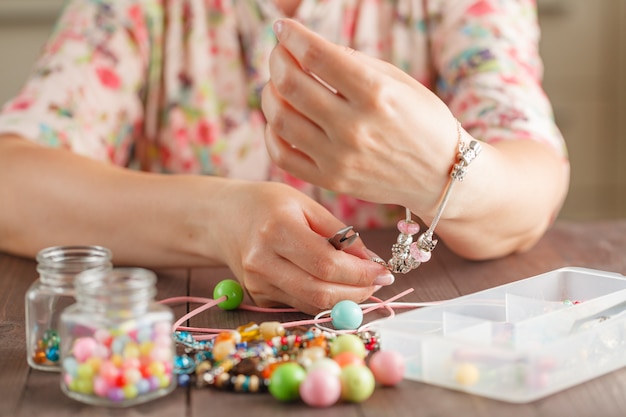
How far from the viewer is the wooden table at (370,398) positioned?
674mm

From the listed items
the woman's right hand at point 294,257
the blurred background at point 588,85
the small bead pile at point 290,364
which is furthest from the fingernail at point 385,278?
the blurred background at point 588,85

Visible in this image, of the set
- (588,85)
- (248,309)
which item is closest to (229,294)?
(248,309)

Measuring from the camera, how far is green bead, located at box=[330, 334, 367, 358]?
0.76 m

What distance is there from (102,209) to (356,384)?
1.81 ft

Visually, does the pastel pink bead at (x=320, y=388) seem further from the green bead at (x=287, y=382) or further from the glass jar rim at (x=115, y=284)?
the glass jar rim at (x=115, y=284)

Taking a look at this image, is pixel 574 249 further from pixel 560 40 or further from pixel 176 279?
pixel 560 40

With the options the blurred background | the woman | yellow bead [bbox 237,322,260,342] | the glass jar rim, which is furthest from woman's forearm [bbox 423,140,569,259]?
the blurred background

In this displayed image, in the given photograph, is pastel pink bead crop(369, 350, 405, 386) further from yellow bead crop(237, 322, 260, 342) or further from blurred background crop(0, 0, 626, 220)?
blurred background crop(0, 0, 626, 220)

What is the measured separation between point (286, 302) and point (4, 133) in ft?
1.82

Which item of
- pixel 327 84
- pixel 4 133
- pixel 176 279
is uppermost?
pixel 327 84

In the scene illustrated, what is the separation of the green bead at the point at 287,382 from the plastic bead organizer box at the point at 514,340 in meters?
0.10

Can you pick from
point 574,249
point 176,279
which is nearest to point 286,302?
point 176,279

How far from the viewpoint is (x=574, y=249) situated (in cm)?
123

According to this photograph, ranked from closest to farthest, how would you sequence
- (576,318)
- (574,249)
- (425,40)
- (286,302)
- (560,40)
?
1. (576,318)
2. (286,302)
3. (574,249)
4. (425,40)
5. (560,40)
